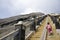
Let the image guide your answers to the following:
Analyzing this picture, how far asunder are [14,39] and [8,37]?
0.60 meters

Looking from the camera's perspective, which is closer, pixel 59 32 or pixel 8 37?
pixel 8 37

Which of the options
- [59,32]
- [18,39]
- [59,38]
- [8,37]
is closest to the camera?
[8,37]

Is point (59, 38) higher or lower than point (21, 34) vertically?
lower

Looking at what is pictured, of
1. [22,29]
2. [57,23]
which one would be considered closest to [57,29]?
[57,23]

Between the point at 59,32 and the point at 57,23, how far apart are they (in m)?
2.04

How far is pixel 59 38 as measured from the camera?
13281 mm

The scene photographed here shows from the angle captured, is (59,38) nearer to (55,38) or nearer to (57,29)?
(55,38)

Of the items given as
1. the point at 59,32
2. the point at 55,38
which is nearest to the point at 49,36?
the point at 55,38

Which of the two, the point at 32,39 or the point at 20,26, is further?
the point at 32,39

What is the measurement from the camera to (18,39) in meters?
7.70

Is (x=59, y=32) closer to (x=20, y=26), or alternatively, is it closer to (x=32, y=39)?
(x=32, y=39)

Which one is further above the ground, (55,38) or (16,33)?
(16,33)

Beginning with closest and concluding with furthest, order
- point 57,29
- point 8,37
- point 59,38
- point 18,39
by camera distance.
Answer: point 8,37
point 18,39
point 59,38
point 57,29

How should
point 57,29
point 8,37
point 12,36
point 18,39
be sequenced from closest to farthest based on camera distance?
point 8,37 → point 12,36 → point 18,39 → point 57,29
